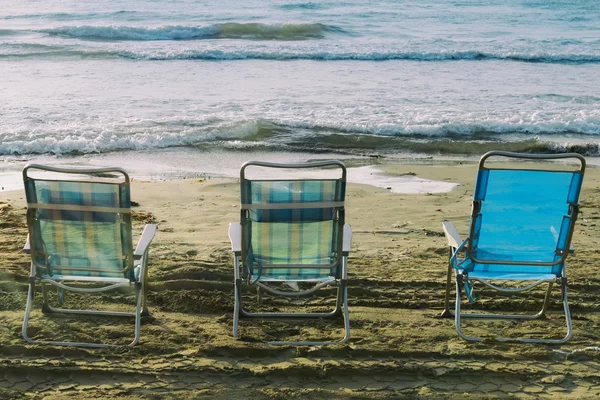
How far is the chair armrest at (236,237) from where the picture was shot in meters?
4.19

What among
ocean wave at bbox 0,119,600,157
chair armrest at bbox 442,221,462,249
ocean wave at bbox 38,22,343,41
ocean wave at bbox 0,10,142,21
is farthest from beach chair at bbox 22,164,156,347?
ocean wave at bbox 0,10,142,21

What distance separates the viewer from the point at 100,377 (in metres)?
3.73

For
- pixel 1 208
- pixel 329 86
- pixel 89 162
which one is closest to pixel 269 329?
pixel 1 208

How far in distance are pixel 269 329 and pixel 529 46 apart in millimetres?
20392

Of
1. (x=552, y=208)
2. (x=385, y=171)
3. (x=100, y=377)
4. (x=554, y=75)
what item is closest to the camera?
(x=100, y=377)

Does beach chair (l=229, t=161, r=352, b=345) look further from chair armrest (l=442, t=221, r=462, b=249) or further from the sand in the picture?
chair armrest (l=442, t=221, r=462, b=249)

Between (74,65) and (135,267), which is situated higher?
(135,267)

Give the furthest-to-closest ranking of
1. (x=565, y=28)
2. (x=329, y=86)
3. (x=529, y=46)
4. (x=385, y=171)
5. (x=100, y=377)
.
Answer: (x=565, y=28)
(x=529, y=46)
(x=329, y=86)
(x=385, y=171)
(x=100, y=377)

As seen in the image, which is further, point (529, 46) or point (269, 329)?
point (529, 46)

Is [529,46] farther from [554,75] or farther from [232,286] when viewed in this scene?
[232,286]

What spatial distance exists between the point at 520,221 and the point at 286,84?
40.7ft

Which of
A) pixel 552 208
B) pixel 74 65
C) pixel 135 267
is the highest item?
pixel 552 208

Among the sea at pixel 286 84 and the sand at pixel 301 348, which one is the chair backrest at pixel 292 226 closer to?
the sand at pixel 301 348

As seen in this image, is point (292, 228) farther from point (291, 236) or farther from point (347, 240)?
point (347, 240)
